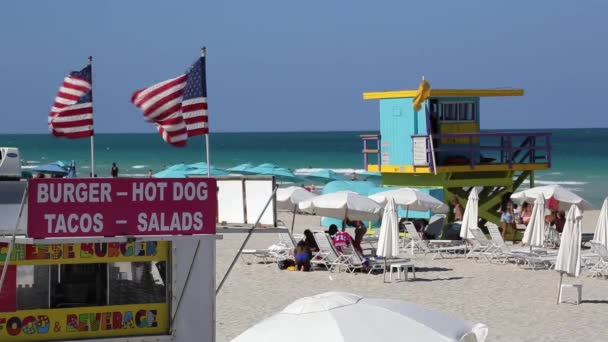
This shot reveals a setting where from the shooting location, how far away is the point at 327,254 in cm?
1898

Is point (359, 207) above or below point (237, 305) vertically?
above

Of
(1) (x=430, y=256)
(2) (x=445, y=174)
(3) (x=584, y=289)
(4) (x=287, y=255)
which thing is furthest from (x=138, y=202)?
(2) (x=445, y=174)

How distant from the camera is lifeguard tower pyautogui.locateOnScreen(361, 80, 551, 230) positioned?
2503 cm

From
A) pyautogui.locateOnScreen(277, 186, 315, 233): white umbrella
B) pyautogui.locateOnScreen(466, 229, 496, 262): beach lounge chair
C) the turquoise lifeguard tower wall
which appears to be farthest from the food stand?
the turquoise lifeguard tower wall

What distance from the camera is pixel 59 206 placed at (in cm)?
817

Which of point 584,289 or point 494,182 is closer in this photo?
point 584,289

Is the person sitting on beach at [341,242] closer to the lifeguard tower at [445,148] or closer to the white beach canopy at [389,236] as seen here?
the white beach canopy at [389,236]

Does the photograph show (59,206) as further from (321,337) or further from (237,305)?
(237,305)

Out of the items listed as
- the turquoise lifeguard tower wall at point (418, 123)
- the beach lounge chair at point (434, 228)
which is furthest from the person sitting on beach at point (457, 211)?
the turquoise lifeguard tower wall at point (418, 123)

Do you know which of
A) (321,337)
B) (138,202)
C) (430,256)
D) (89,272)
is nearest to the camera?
(321,337)

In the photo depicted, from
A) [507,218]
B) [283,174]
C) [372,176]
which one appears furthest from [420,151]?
[372,176]

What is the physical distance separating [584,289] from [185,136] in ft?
28.1

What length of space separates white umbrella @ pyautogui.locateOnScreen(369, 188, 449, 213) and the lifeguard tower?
2.04 metres

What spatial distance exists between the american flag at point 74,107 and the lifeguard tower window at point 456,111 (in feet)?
50.9
